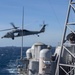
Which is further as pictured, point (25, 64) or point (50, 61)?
point (25, 64)

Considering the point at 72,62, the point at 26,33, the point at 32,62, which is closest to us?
the point at 72,62

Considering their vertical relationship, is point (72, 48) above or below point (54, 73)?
above

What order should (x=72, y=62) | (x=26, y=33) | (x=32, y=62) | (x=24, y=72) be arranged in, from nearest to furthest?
(x=72, y=62) → (x=32, y=62) → (x=24, y=72) → (x=26, y=33)

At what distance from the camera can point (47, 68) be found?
33.7 m

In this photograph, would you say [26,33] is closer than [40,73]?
No

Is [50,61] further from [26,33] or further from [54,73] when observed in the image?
[26,33]

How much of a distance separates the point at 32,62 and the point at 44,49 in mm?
3231

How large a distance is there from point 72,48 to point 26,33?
3384cm

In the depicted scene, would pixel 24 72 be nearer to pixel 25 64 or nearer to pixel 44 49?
pixel 25 64

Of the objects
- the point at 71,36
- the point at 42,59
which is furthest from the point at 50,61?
the point at 71,36

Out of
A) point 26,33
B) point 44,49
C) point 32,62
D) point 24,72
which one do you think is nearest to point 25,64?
point 24,72

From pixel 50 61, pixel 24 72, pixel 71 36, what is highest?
pixel 71 36

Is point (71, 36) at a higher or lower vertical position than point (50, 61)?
higher

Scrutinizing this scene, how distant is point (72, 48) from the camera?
34.2 metres
